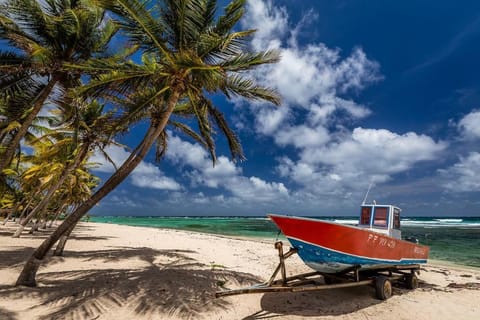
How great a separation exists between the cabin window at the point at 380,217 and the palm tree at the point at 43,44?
10565mm

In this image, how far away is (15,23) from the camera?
793 centimetres

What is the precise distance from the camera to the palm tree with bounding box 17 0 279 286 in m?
6.06

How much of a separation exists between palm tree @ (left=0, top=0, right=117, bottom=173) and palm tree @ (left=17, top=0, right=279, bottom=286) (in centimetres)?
249

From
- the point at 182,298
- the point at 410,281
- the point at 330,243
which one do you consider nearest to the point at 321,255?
the point at 330,243

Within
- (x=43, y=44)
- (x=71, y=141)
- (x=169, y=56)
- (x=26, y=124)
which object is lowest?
(x=26, y=124)

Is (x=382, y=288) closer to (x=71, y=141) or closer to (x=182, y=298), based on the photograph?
(x=182, y=298)

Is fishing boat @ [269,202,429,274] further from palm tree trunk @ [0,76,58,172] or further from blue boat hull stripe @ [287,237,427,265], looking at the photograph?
palm tree trunk @ [0,76,58,172]

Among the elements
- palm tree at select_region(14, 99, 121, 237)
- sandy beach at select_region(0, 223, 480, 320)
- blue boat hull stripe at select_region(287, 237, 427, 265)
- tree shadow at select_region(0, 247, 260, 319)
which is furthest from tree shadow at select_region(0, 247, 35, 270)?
blue boat hull stripe at select_region(287, 237, 427, 265)

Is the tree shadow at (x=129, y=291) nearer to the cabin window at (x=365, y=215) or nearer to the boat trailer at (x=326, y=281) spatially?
the boat trailer at (x=326, y=281)

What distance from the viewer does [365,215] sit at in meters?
8.38

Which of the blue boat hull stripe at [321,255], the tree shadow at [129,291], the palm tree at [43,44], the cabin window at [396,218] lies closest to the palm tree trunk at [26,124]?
the palm tree at [43,44]

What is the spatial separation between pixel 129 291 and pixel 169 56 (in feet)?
18.7

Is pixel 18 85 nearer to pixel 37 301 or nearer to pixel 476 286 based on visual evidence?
pixel 37 301

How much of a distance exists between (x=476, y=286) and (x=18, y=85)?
16.7 m
